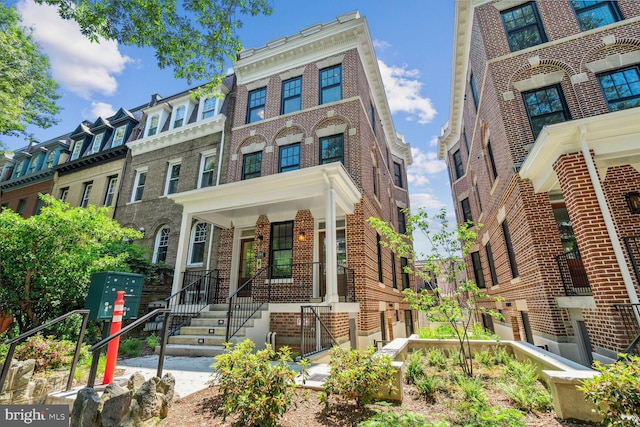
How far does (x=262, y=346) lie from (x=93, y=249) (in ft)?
19.3

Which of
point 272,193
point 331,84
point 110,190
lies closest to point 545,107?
point 331,84

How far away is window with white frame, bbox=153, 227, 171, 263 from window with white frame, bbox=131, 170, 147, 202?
9.65 feet

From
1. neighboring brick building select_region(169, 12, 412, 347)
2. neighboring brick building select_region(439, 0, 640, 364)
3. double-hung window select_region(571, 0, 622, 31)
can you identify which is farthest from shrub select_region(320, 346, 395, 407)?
double-hung window select_region(571, 0, 622, 31)

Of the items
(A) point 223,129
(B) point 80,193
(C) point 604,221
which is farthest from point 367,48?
(B) point 80,193

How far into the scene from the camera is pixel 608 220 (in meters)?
5.75

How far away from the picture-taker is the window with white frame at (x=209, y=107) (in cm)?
1488

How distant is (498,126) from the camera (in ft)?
32.2

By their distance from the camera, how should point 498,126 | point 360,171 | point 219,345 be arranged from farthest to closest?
point 360,171 < point 498,126 < point 219,345

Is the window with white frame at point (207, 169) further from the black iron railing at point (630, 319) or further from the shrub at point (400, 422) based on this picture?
the black iron railing at point (630, 319)

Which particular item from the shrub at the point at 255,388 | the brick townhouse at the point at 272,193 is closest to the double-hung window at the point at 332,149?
the brick townhouse at the point at 272,193

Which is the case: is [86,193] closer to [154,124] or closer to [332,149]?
[154,124]

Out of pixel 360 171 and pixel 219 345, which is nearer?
pixel 219 345

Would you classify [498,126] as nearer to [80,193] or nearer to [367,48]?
[367,48]

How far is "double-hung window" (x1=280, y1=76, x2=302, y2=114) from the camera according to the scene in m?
12.6
